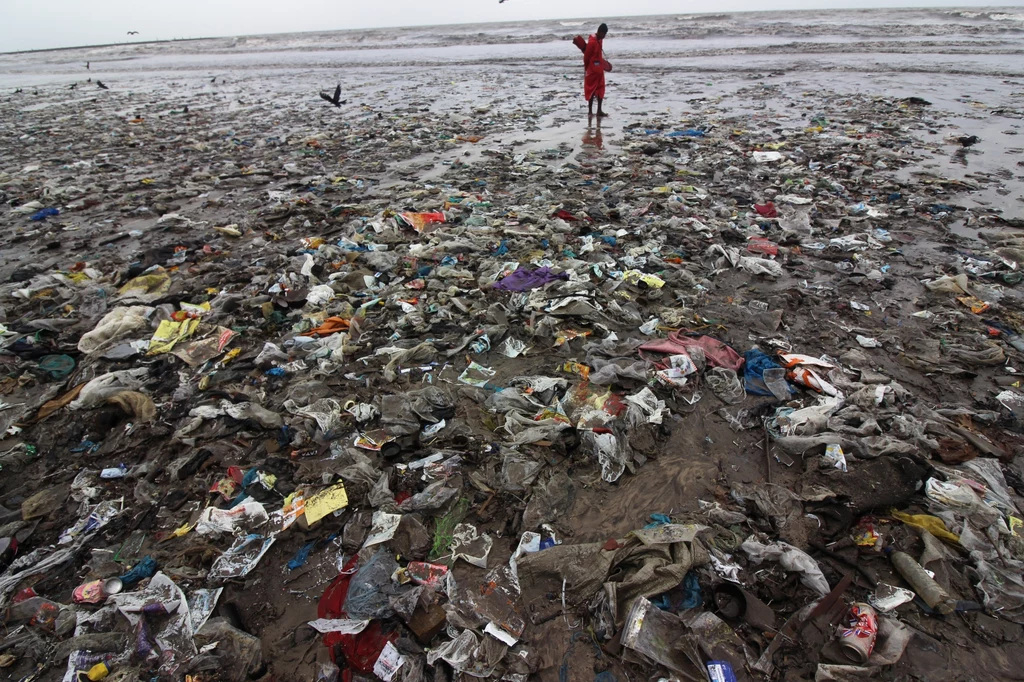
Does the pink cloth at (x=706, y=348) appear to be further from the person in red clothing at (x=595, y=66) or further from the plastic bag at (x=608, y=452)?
the person in red clothing at (x=595, y=66)

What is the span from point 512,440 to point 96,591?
231 cm

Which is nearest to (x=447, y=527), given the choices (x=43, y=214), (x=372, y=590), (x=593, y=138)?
(x=372, y=590)

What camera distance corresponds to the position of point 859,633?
204 cm

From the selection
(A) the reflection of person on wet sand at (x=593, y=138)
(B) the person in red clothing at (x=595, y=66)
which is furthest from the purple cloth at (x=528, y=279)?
(B) the person in red clothing at (x=595, y=66)

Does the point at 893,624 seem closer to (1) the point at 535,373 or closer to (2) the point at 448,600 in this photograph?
(2) the point at 448,600

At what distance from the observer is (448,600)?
2.25 meters

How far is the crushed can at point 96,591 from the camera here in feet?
7.79

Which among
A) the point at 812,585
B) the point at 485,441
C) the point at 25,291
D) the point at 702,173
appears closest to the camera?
the point at 812,585

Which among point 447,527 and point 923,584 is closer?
point 923,584

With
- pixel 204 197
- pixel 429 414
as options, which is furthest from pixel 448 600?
pixel 204 197

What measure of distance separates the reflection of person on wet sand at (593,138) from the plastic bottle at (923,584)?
8.44 meters

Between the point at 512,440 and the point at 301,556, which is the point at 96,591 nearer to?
the point at 301,556

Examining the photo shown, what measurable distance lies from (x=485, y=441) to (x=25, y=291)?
5523mm

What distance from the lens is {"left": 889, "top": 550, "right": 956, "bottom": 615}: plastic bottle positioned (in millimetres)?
2125
